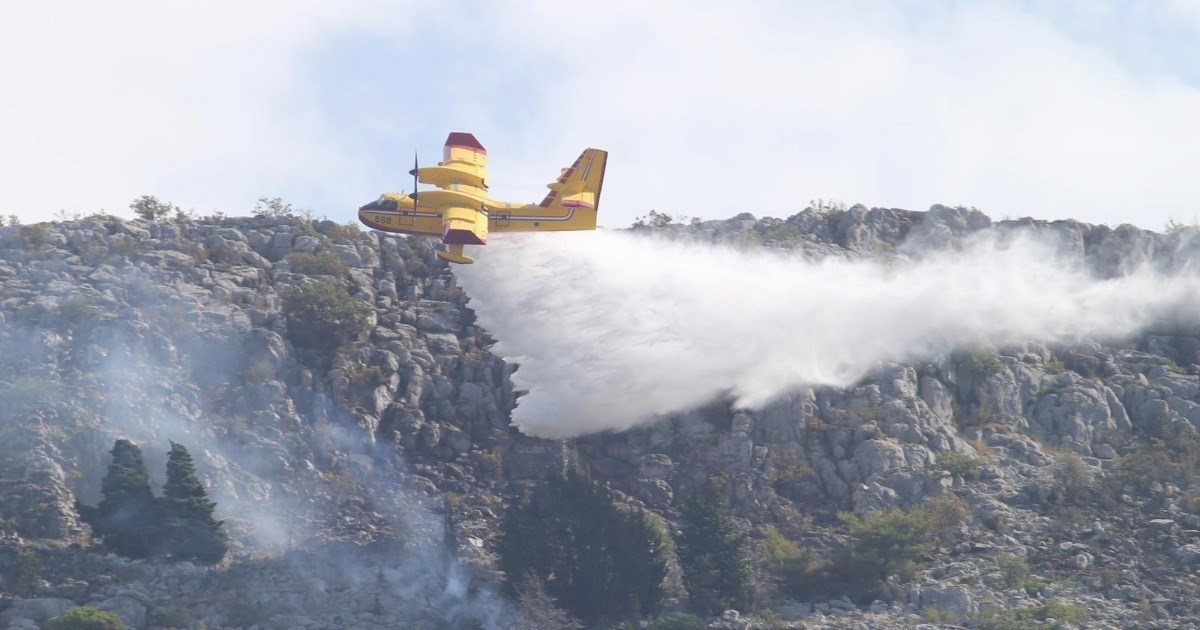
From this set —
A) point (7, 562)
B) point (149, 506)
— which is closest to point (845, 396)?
point (149, 506)

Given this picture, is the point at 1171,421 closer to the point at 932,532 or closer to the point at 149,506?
the point at 932,532

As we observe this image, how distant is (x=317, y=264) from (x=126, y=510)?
18201 mm

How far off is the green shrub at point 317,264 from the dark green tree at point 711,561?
2198 cm

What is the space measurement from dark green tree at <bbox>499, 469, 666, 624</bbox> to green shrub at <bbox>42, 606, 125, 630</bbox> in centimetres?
1341

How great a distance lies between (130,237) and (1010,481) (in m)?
38.9

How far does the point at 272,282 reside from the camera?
7675 centimetres

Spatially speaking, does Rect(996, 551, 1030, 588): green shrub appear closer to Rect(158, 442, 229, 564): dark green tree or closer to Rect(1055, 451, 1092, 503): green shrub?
Rect(1055, 451, 1092, 503): green shrub

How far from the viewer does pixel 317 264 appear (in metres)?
77.8

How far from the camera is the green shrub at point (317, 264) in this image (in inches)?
3056

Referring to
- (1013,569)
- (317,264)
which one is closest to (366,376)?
(317,264)

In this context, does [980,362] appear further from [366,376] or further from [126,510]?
[126,510]

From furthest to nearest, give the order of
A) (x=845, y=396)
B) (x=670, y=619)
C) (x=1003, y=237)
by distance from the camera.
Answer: (x=1003, y=237) < (x=845, y=396) < (x=670, y=619)

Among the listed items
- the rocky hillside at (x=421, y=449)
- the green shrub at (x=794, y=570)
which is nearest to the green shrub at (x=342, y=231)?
the rocky hillside at (x=421, y=449)

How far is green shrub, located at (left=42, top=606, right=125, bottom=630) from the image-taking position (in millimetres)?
56625
